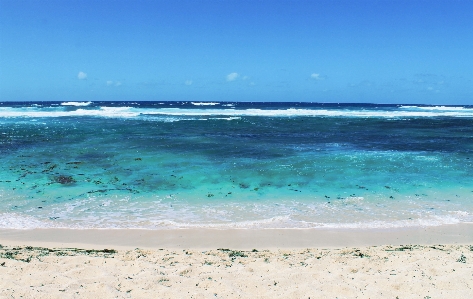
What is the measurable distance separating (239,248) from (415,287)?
2705 mm

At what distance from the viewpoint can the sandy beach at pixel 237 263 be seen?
4281mm

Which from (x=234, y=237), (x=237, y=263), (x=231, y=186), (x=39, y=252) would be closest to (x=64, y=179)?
(x=231, y=186)

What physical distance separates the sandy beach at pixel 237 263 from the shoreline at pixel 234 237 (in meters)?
0.02

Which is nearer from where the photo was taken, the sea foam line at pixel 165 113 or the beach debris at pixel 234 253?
the beach debris at pixel 234 253

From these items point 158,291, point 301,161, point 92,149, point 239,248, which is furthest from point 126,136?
point 158,291

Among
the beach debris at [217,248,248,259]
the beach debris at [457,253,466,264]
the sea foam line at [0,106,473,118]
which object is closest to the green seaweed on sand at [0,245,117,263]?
the beach debris at [217,248,248,259]

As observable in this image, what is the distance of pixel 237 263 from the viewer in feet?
17.0

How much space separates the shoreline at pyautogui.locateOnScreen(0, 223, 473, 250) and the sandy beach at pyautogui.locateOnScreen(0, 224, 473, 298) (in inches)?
0.7

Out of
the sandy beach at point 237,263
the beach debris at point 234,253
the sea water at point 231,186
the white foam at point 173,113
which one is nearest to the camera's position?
the sandy beach at point 237,263

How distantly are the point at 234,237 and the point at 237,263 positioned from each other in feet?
4.54

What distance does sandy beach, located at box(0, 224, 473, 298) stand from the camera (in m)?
4.28

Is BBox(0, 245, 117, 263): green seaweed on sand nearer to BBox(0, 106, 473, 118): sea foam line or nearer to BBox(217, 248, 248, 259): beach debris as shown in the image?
BBox(217, 248, 248, 259): beach debris

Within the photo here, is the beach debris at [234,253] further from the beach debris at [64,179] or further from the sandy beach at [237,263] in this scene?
the beach debris at [64,179]

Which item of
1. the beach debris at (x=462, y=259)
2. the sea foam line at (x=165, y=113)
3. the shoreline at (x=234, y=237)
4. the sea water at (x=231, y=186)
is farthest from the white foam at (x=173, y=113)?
the beach debris at (x=462, y=259)
